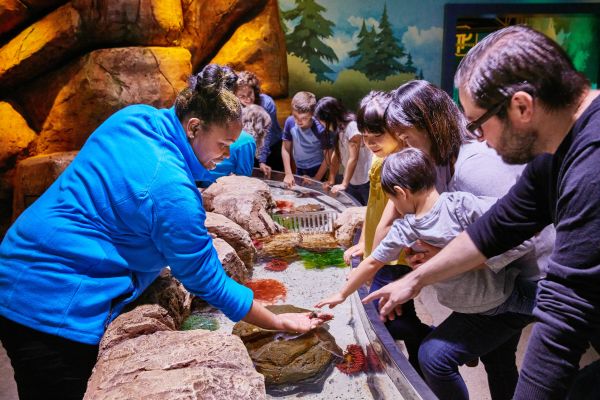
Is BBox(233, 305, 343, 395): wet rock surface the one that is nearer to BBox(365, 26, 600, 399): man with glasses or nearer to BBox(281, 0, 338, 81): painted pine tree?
BBox(365, 26, 600, 399): man with glasses

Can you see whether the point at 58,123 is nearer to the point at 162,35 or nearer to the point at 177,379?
the point at 162,35

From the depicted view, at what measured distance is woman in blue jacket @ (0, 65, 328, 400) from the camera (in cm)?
159

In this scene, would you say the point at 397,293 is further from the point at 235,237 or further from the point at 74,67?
the point at 74,67

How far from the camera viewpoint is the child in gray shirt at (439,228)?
1638mm

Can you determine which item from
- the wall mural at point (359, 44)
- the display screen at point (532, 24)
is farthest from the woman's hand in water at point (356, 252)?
the wall mural at point (359, 44)

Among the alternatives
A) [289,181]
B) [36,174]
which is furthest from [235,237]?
[36,174]

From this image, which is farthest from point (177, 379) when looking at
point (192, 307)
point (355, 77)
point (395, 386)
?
point (355, 77)

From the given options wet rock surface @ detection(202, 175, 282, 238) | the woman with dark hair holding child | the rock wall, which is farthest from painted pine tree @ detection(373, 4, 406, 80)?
the woman with dark hair holding child

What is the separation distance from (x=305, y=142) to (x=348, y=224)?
2.20 m

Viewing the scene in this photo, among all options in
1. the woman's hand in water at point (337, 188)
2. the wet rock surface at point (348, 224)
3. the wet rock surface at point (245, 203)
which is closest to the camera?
the wet rock surface at point (348, 224)

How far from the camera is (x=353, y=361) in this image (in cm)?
201

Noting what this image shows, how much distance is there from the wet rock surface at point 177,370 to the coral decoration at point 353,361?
61cm

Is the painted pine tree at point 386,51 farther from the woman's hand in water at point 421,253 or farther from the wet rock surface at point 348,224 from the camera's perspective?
the woman's hand in water at point 421,253

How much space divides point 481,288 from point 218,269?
0.97m
